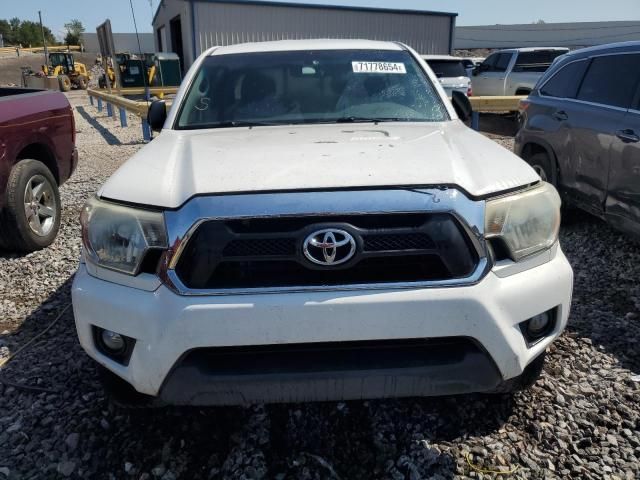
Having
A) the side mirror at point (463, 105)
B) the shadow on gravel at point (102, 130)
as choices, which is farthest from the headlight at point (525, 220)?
the shadow on gravel at point (102, 130)

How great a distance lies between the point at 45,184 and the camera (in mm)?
5141

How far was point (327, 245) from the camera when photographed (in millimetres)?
1994

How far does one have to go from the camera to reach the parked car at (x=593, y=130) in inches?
166

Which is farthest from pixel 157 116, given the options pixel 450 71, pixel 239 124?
pixel 450 71

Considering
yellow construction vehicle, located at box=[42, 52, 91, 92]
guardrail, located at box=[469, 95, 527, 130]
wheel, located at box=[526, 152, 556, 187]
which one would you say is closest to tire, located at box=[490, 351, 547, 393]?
wheel, located at box=[526, 152, 556, 187]

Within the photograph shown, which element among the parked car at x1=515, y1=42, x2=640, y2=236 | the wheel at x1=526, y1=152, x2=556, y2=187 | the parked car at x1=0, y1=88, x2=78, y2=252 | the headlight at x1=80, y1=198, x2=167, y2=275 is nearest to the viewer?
the headlight at x1=80, y1=198, x2=167, y2=275

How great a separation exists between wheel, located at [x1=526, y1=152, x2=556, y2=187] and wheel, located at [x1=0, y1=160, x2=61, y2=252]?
4766mm

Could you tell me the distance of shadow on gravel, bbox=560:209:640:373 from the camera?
3.34m

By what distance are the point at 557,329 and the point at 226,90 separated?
2420mm

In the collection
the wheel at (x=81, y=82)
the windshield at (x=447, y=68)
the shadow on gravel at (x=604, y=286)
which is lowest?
the wheel at (x=81, y=82)

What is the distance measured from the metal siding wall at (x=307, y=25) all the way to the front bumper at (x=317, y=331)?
2462 cm

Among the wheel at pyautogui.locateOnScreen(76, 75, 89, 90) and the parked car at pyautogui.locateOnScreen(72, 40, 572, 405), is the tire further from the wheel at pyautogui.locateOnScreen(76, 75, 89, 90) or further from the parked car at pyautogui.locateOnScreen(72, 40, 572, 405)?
the wheel at pyautogui.locateOnScreen(76, 75, 89, 90)

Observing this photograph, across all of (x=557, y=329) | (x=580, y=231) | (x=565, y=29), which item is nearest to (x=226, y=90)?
(x=557, y=329)

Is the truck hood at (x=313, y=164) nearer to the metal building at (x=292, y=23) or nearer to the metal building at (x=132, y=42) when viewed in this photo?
the metal building at (x=292, y=23)
